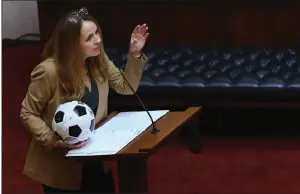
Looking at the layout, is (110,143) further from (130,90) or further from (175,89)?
(175,89)

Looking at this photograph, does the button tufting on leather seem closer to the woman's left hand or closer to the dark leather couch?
the dark leather couch

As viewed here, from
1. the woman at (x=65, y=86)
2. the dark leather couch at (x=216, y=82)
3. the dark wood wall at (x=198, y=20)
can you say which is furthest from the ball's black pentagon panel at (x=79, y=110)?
the dark wood wall at (x=198, y=20)

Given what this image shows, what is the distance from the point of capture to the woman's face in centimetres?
231

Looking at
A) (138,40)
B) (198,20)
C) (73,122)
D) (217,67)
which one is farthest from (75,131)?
(198,20)

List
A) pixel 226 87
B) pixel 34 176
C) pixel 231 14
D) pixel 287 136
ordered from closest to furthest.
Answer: pixel 34 176
pixel 226 87
pixel 287 136
pixel 231 14

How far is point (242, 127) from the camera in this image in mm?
4309

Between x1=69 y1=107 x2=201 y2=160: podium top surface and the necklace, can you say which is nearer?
x1=69 y1=107 x2=201 y2=160: podium top surface

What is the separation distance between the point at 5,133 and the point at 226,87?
60.5 inches

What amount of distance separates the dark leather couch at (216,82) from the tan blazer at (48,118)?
139 centimetres

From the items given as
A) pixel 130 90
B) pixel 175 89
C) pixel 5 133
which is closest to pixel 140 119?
pixel 130 90

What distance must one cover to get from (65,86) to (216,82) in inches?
70.7

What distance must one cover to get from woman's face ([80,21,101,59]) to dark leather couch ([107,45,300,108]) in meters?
1.62

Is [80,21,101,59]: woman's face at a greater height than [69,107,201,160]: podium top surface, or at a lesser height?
greater

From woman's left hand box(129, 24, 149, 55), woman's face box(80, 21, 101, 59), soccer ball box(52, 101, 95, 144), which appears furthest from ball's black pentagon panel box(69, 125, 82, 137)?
woman's left hand box(129, 24, 149, 55)
